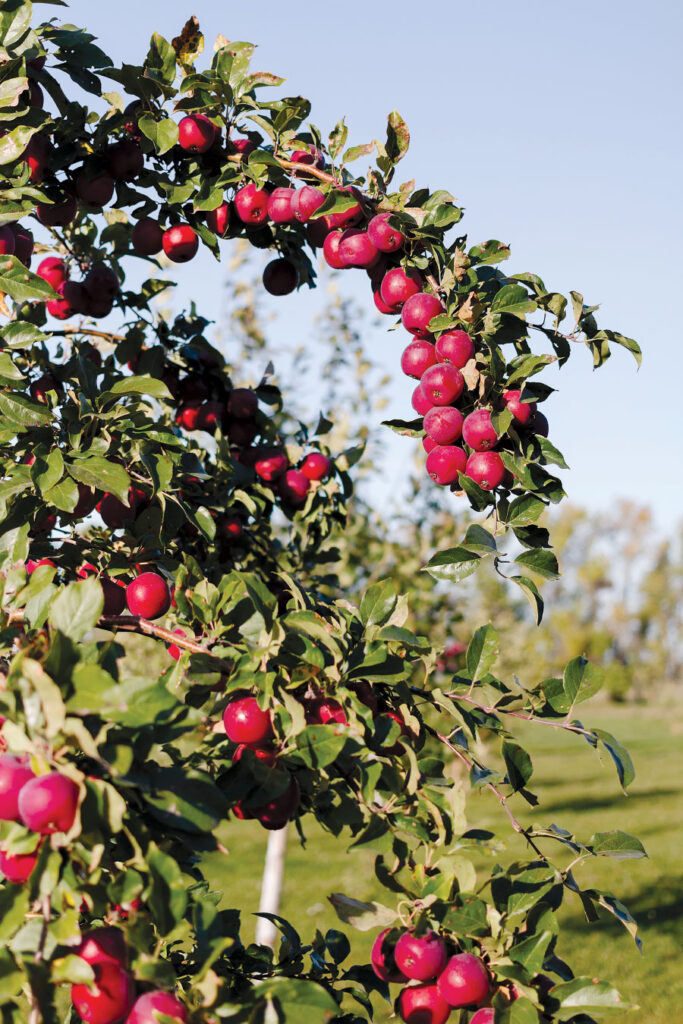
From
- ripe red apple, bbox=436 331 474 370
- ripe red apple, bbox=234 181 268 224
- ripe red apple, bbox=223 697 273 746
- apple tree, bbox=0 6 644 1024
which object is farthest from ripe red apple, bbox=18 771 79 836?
ripe red apple, bbox=234 181 268 224

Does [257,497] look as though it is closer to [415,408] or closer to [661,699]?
[415,408]

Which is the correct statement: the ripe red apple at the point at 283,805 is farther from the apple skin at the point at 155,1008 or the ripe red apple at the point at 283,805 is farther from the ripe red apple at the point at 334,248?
the ripe red apple at the point at 334,248

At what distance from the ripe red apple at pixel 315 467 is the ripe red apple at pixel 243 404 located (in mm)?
189

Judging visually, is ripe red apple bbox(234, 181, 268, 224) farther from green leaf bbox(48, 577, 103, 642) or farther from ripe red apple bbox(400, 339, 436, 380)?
green leaf bbox(48, 577, 103, 642)

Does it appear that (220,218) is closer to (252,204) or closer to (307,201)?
(252,204)

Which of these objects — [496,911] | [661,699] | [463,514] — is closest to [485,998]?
[496,911]

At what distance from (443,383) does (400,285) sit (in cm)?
28

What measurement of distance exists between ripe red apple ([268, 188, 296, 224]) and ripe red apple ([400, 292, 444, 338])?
0.34 metres

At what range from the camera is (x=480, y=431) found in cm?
149

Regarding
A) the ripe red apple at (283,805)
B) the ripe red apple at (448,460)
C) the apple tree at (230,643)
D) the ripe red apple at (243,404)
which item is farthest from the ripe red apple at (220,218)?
the ripe red apple at (283,805)

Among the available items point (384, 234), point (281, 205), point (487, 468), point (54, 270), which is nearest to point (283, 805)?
point (487, 468)

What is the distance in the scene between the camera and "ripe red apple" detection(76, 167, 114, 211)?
6.24 feet

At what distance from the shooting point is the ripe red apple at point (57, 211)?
1966mm

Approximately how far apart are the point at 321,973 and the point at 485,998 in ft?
1.20
